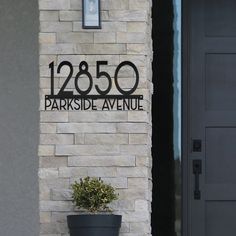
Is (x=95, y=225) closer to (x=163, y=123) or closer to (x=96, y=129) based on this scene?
(x=96, y=129)

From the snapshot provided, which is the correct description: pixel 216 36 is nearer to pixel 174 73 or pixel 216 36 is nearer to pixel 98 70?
pixel 174 73

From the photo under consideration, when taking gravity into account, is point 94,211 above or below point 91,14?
below

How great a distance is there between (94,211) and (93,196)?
3.9 inches

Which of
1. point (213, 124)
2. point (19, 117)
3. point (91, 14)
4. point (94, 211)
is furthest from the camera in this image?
point (19, 117)

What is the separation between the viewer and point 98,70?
6.37 m

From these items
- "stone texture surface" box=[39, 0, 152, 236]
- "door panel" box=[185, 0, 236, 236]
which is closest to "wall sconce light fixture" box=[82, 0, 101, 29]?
"stone texture surface" box=[39, 0, 152, 236]

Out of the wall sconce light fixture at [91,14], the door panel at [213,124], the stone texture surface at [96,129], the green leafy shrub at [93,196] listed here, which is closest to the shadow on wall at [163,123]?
the door panel at [213,124]

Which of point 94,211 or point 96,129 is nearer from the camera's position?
point 94,211

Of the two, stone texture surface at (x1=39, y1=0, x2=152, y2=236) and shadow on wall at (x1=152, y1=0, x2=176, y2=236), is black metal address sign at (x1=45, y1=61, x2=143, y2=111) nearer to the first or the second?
stone texture surface at (x1=39, y1=0, x2=152, y2=236)

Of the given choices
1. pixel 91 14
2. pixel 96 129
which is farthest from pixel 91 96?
pixel 91 14

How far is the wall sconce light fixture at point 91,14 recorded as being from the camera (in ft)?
20.7

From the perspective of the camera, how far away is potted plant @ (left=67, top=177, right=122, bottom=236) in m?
5.94

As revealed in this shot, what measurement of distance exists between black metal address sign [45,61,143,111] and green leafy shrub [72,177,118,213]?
56 cm

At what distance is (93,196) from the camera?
603 cm
